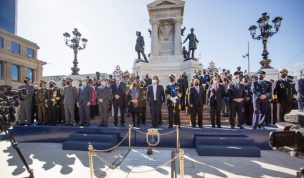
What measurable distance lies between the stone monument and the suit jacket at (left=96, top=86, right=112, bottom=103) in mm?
8175

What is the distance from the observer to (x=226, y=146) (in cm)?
675

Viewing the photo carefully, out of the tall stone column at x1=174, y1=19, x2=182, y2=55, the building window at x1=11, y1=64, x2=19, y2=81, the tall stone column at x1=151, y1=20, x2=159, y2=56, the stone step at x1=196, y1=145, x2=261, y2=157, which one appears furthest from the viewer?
the building window at x1=11, y1=64, x2=19, y2=81

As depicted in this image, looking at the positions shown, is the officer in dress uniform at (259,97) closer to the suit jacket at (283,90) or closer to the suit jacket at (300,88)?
the suit jacket at (283,90)

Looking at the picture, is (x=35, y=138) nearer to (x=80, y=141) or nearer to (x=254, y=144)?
(x=80, y=141)

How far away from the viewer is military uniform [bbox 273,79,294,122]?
7.85m

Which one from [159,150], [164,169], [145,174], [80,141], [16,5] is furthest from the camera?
[16,5]

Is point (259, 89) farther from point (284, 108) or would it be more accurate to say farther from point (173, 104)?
point (173, 104)

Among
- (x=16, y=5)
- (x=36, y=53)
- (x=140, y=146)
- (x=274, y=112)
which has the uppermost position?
(x=16, y=5)

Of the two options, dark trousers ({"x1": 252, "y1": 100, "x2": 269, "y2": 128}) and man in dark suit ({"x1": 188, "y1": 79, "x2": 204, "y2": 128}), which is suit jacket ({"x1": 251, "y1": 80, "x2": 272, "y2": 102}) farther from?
man in dark suit ({"x1": 188, "y1": 79, "x2": 204, "y2": 128})

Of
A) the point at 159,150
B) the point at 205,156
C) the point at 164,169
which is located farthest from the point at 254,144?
the point at 164,169

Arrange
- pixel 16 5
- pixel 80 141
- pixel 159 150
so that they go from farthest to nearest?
pixel 16 5 → pixel 80 141 → pixel 159 150

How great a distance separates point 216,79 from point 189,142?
269 centimetres

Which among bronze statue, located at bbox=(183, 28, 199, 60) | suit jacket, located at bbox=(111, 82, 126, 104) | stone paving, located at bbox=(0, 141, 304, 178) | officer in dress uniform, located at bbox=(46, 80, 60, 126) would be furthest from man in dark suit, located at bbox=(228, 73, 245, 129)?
bronze statue, located at bbox=(183, 28, 199, 60)

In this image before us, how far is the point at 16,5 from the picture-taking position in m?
57.2
